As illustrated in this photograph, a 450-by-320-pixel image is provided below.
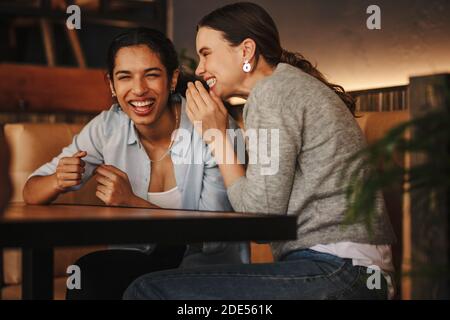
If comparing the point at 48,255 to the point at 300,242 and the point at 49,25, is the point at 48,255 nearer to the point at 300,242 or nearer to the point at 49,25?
the point at 300,242

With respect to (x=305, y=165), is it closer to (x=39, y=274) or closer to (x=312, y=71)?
(x=312, y=71)

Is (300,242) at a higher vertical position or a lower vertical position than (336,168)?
lower

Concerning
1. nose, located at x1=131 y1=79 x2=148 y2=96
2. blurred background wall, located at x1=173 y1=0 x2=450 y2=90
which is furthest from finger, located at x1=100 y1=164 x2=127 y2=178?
blurred background wall, located at x1=173 y1=0 x2=450 y2=90

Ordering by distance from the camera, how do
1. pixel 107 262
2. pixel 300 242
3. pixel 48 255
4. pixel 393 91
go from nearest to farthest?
pixel 300 242
pixel 48 255
pixel 107 262
pixel 393 91

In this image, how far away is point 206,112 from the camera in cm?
189

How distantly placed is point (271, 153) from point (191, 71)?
1706mm

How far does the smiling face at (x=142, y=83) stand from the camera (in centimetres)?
215

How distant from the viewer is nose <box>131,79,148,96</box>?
84.6 inches
